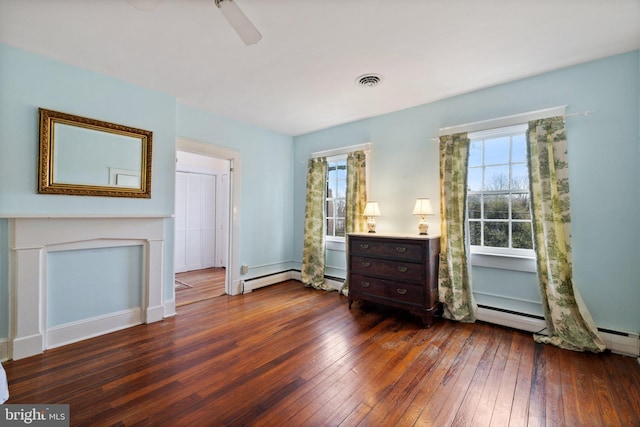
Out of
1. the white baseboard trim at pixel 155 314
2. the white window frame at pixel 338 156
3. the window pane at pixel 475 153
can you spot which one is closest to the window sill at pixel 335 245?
the white window frame at pixel 338 156

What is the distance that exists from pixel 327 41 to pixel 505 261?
106 inches

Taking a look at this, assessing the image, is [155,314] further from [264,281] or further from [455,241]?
[455,241]

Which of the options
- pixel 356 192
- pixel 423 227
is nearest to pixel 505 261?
pixel 423 227

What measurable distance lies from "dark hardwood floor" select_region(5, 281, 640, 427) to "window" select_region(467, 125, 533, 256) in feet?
2.93

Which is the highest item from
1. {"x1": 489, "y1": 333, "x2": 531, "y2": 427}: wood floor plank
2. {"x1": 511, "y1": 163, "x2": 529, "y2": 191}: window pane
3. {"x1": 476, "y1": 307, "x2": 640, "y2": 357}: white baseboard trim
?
{"x1": 511, "y1": 163, "x2": 529, "y2": 191}: window pane

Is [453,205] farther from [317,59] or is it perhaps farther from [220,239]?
[220,239]

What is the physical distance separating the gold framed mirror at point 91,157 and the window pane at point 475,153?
Answer: 11.7 ft

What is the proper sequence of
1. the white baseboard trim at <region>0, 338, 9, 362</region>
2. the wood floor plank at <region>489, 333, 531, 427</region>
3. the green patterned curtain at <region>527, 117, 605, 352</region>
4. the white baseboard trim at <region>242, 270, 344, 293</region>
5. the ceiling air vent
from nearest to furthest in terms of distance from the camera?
the wood floor plank at <region>489, 333, 531, 427</region> → the white baseboard trim at <region>0, 338, 9, 362</region> → the green patterned curtain at <region>527, 117, 605, 352</region> → the ceiling air vent → the white baseboard trim at <region>242, 270, 344, 293</region>

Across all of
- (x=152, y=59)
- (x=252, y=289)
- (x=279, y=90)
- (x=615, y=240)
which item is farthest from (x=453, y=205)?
(x=152, y=59)

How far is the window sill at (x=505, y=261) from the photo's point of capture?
8.89 feet

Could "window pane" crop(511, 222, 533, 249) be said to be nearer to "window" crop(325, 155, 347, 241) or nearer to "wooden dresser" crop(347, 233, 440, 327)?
"wooden dresser" crop(347, 233, 440, 327)

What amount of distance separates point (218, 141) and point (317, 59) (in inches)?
78.9

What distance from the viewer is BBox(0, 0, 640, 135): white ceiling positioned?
5.93 feet

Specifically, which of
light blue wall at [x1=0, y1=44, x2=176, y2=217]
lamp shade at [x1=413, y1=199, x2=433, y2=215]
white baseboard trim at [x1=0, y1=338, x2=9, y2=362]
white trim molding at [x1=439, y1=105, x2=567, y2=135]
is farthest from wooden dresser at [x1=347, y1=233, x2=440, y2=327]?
white baseboard trim at [x1=0, y1=338, x2=9, y2=362]
